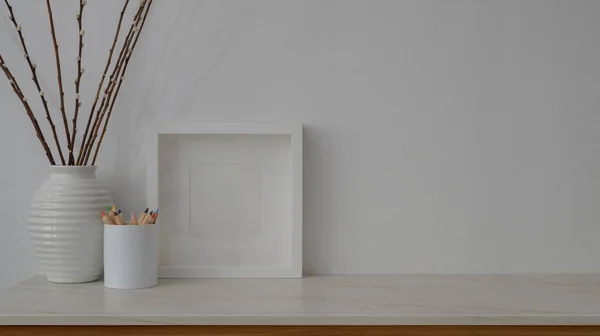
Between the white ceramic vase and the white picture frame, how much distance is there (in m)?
0.17

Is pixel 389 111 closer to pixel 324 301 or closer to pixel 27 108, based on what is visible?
pixel 324 301

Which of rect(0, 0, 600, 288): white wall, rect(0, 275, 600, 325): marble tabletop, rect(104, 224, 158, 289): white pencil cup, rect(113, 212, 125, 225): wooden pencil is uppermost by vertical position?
rect(0, 0, 600, 288): white wall

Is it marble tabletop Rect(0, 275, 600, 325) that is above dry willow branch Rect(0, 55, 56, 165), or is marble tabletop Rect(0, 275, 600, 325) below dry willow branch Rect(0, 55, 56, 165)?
below

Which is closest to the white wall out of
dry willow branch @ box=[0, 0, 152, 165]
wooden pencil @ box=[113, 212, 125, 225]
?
dry willow branch @ box=[0, 0, 152, 165]

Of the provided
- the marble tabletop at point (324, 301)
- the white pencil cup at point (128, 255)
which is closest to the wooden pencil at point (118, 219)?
the white pencil cup at point (128, 255)

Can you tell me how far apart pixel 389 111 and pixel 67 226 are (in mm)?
756

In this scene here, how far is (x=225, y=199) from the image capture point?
1.64 meters

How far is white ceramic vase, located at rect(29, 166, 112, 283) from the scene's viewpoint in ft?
4.88

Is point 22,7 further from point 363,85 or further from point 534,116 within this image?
point 534,116

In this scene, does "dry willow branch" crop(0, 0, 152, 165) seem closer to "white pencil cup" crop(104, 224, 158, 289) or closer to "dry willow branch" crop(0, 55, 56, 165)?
"dry willow branch" crop(0, 55, 56, 165)

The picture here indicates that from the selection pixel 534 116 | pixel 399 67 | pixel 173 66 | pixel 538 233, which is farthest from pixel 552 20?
pixel 173 66

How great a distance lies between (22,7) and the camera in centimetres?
162

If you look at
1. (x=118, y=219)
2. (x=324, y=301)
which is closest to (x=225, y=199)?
(x=118, y=219)

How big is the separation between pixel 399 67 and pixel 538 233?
0.50m
